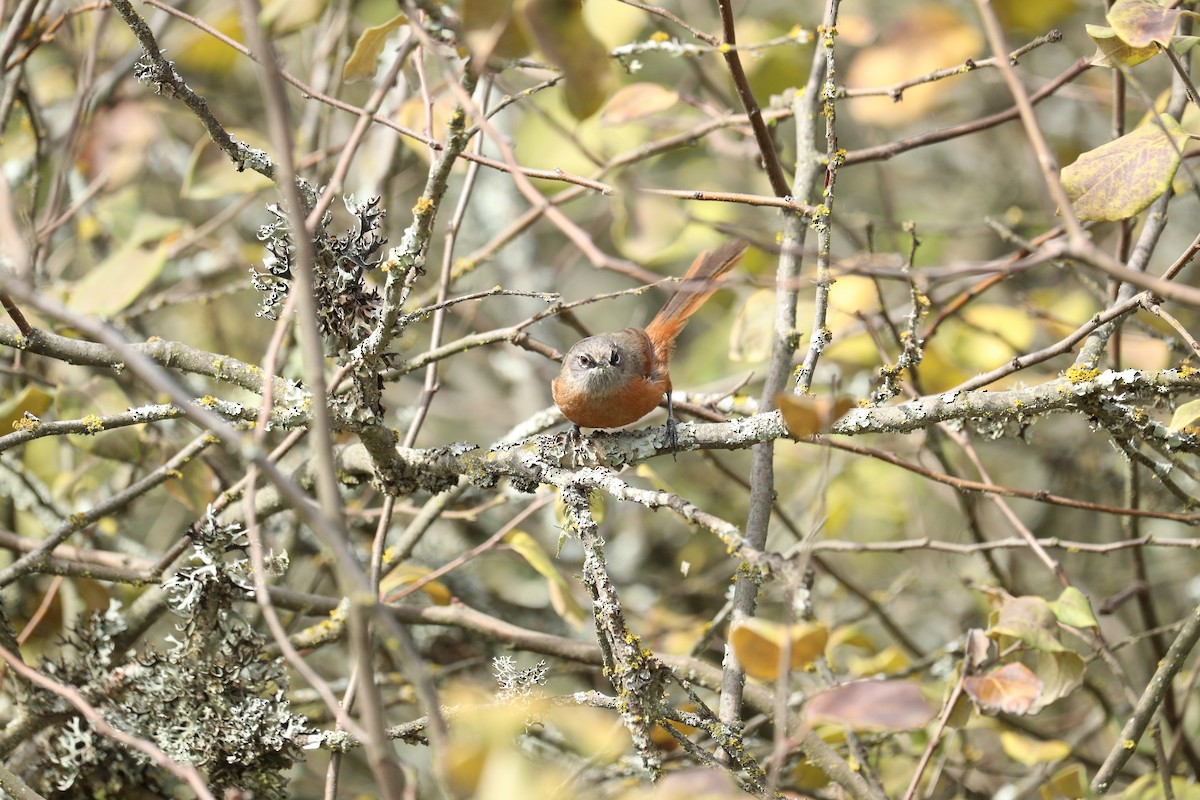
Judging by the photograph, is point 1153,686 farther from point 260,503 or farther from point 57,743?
point 57,743

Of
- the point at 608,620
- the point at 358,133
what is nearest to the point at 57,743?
the point at 608,620

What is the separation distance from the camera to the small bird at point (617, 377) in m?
3.58

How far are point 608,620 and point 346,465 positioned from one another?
1.14m

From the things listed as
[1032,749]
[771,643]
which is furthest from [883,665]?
[771,643]

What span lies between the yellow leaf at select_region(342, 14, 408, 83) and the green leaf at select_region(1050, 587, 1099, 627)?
78.6 inches

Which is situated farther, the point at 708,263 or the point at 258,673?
the point at 708,263

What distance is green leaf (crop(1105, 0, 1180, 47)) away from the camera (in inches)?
82.0

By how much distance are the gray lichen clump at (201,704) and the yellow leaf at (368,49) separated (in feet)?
3.82

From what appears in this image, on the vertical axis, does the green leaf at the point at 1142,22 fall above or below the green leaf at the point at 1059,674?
above

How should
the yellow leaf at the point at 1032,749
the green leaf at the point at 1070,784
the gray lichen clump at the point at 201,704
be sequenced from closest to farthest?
the gray lichen clump at the point at 201,704, the green leaf at the point at 1070,784, the yellow leaf at the point at 1032,749

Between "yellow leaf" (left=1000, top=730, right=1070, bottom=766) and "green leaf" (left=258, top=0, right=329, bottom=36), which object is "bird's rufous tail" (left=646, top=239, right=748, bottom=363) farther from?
"yellow leaf" (left=1000, top=730, right=1070, bottom=766)

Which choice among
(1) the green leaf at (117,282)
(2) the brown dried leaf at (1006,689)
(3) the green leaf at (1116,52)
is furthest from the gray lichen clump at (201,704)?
(3) the green leaf at (1116,52)

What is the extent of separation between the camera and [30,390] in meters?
2.88

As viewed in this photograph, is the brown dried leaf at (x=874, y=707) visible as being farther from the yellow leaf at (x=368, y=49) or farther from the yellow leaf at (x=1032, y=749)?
the yellow leaf at (x=1032, y=749)
